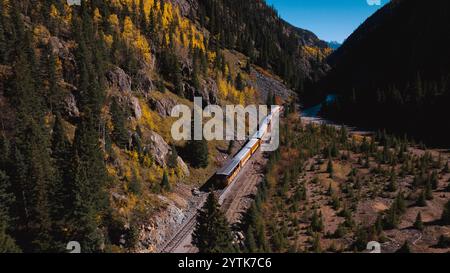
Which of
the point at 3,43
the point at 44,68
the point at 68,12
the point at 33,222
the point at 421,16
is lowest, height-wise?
the point at 33,222

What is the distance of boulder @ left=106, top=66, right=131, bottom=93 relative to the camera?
59906 mm

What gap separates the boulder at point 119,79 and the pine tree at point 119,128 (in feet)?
33.4

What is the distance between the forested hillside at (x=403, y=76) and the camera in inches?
3430

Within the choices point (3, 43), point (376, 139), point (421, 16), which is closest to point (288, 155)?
point (376, 139)

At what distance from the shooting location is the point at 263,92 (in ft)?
A: 404

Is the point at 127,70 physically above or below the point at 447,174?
above

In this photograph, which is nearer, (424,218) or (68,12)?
(424,218)

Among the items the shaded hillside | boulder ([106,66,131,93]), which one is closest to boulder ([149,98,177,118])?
boulder ([106,66,131,93])

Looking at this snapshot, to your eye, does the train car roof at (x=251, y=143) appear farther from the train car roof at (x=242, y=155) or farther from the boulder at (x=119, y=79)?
the boulder at (x=119, y=79)

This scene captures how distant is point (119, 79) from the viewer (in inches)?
2408

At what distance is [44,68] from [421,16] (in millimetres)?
129367

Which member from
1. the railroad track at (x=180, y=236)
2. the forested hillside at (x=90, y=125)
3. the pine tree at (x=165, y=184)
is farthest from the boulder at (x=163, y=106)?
the railroad track at (x=180, y=236)
